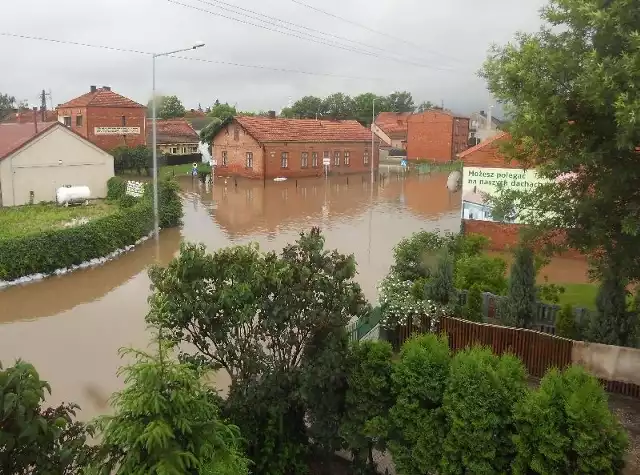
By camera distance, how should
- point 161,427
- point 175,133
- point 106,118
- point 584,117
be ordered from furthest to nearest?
1. point 175,133
2. point 106,118
3. point 584,117
4. point 161,427

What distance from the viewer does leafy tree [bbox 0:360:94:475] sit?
5.43 meters

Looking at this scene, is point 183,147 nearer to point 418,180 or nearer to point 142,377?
point 418,180

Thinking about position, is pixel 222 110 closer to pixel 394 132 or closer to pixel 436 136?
pixel 394 132

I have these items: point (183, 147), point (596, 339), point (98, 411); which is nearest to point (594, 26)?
point (596, 339)

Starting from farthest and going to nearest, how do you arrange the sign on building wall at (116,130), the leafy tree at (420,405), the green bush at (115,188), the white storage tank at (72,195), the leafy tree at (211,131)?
1. the leafy tree at (211,131)
2. the sign on building wall at (116,130)
3. the green bush at (115,188)
4. the white storage tank at (72,195)
5. the leafy tree at (420,405)

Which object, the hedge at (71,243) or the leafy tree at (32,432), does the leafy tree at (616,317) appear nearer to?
the leafy tree at (32,432)

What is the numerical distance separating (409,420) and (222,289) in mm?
2789

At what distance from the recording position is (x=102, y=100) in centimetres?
4431

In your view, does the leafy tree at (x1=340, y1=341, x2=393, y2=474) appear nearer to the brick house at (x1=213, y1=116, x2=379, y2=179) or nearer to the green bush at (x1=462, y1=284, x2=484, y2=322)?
the green bush at (x1=462, y1=284, x2=484, y2=322)

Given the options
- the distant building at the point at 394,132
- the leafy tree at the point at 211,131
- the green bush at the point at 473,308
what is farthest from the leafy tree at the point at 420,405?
the distant building at the point at 394,132

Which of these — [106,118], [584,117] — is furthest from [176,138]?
[584,117]

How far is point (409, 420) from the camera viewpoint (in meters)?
6.96

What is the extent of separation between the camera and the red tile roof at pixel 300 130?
143 feet

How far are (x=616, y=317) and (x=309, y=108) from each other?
266 feet
